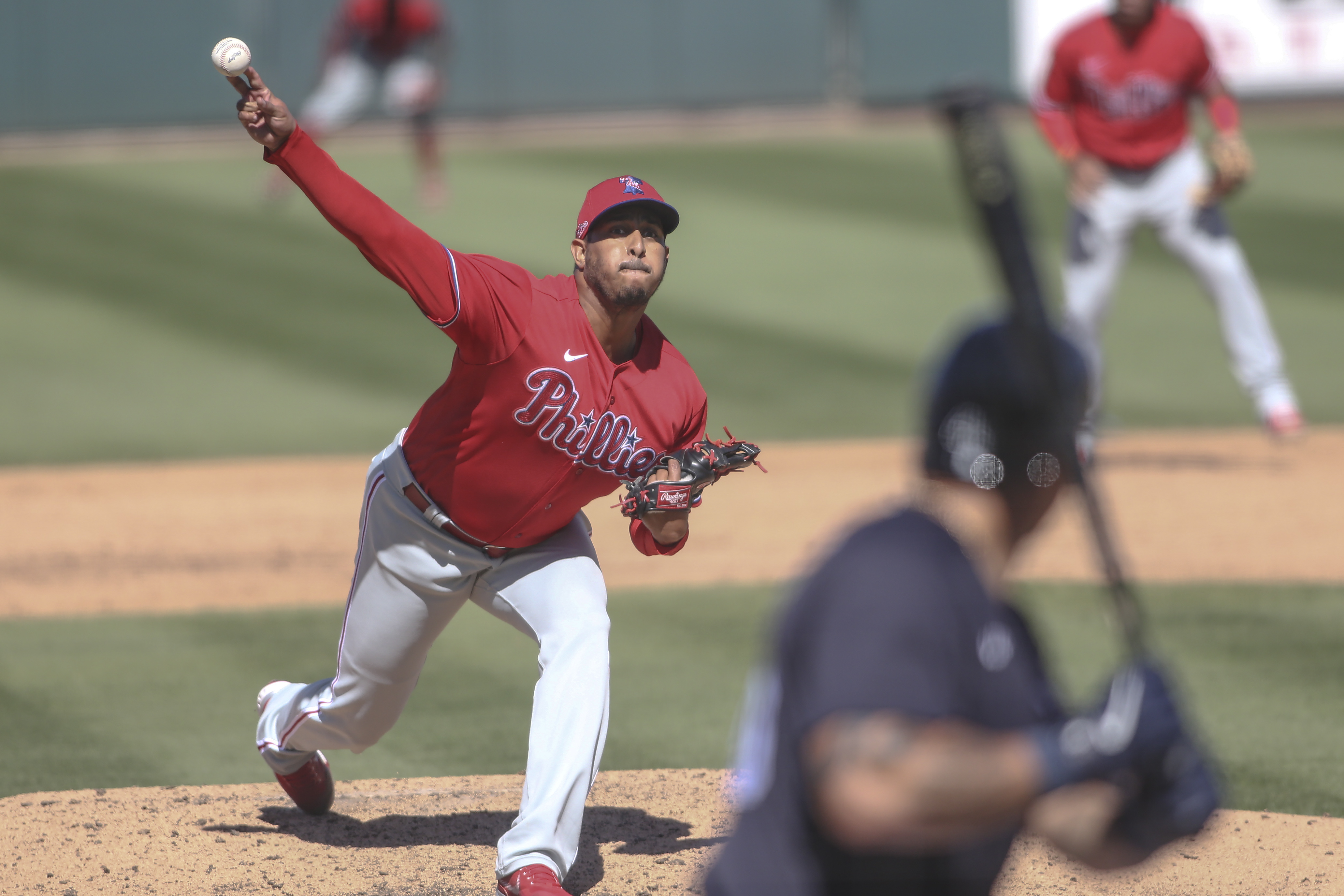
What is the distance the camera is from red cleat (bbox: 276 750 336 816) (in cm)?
502

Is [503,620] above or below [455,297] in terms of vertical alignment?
below

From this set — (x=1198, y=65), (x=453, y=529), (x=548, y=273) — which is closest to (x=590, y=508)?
(x=1198, y=65)

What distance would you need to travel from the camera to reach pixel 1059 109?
9562 millimetres

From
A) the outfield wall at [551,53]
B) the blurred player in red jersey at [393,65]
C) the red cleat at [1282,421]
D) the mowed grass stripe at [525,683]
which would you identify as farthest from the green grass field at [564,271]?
the mowed grass stripe at [525,683]

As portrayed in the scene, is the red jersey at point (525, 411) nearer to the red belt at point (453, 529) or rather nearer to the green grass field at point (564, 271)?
the red belt at point (453, 529)

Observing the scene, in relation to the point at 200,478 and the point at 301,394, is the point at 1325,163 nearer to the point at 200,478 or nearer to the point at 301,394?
the point at 301,394

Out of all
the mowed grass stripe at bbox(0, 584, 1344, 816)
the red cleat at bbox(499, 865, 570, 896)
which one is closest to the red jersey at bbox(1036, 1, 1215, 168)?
the mowed grass stripe at bbox(0, 584, 1344, 816)

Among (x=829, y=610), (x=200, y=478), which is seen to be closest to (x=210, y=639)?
(x=200, y=478)

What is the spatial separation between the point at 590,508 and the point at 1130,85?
3947mm

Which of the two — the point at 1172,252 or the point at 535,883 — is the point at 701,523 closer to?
the point at 1172,252

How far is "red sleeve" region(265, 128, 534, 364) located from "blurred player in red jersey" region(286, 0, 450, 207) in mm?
12763

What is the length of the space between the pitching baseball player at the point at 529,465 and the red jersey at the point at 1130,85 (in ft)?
18.3

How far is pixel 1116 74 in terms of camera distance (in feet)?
31.0

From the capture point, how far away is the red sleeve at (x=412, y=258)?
13.1 feet
